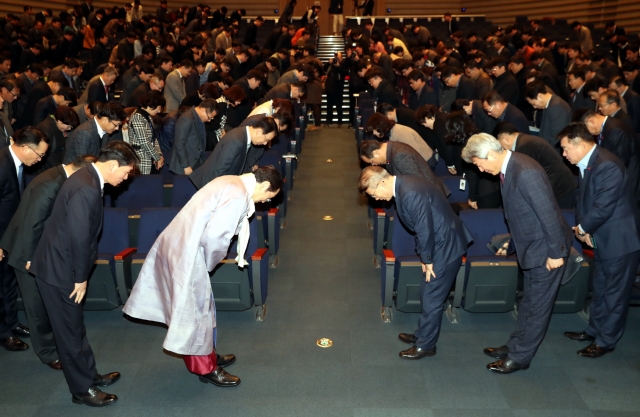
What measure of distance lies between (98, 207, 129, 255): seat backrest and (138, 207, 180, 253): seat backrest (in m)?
0.14

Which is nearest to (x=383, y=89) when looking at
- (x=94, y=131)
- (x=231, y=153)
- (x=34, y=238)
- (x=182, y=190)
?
(x=182, y=190)

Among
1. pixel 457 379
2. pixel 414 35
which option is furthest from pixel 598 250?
pixel 414 35

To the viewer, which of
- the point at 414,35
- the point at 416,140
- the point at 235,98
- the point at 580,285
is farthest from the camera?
the point at 414,35

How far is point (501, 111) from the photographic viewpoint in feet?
17.8

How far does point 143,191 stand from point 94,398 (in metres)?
2.39

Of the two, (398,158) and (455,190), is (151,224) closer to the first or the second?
(398,158)

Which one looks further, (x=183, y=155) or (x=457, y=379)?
(x=183, y=155)

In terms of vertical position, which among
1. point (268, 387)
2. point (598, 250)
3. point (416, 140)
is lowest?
point (268, 387)

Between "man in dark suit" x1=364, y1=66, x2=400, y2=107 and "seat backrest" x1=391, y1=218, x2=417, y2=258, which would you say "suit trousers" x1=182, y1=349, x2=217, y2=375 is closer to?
"seat backrest" x1=391, y1=218, x2=417, y2=258

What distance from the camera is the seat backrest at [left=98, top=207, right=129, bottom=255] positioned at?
179 inches

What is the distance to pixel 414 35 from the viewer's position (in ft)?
53.3

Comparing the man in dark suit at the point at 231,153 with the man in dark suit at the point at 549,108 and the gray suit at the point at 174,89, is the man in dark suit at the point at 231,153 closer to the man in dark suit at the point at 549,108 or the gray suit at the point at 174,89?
the man in dark suit at the point at 549,108

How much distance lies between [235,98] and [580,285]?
3671 millimetres

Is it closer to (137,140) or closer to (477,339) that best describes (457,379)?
(477,339)
